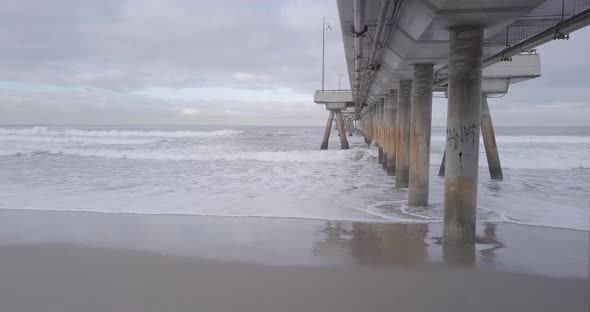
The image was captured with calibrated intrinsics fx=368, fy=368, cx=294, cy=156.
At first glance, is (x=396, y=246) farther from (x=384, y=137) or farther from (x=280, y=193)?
(x=384, y=137)

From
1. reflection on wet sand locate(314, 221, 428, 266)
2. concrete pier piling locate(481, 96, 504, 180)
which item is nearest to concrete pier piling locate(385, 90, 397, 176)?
concrete pier piling locate(481, 96, 504, 180)

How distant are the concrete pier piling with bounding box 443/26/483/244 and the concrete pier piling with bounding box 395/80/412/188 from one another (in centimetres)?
535

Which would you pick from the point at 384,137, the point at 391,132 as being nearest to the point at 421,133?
the point at 391,132

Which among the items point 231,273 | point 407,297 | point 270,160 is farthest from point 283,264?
point 270,160

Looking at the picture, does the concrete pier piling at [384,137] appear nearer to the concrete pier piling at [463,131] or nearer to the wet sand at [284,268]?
the wet sand at [284,268]

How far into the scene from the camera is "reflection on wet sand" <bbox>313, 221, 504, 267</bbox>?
4.57 m

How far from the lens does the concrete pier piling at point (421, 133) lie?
7641mm

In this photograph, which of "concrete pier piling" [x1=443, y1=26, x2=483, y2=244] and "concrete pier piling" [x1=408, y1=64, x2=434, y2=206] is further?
"concrete pier piling" [x1=408, y1=64, x2=434, y2=206]

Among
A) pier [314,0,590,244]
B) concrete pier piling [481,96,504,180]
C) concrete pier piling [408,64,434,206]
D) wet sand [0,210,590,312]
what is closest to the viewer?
wet sand [0,210,590,312]

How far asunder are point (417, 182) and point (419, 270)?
3.80 metres

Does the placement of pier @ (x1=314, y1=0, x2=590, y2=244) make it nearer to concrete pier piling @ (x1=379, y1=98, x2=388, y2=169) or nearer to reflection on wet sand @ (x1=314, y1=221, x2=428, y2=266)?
reflection on wet sand @ (x1=314, y1=221, x2=428, y2=266)

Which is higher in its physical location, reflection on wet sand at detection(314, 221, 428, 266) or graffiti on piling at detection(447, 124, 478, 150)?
graffiti on piling at detection(447, 124, 478, 150)

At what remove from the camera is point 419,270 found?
13.9ft

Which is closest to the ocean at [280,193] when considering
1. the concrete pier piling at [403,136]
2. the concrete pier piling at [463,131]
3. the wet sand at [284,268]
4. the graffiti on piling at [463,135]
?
the concrete pier piling at [403,136]
